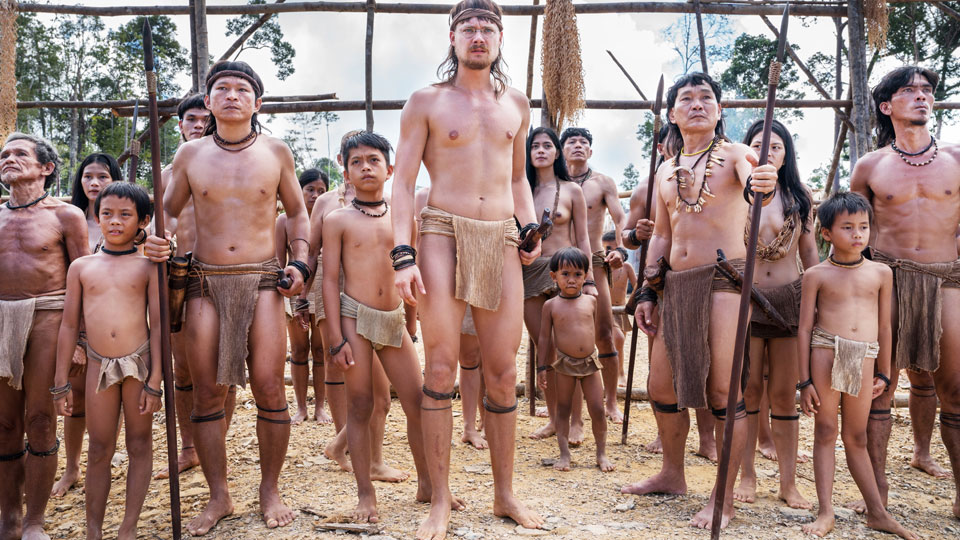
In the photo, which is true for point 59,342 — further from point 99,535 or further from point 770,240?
point 770,240

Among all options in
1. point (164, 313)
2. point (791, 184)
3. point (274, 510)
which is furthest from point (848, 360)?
point (164, 313)

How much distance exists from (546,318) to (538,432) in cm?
101

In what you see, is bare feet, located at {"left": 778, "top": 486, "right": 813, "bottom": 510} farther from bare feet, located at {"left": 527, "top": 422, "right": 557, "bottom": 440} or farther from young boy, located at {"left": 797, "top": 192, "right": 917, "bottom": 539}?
bare feet, located at {"left": 527, "top": 422, "right": 557, "bottom": 440}

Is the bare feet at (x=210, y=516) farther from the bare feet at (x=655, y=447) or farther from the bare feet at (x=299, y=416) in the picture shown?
the bare feet at (x=655, y=447)

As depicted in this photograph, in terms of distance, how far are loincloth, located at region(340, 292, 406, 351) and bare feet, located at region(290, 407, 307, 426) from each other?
2367 millimetres

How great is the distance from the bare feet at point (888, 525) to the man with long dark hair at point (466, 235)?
1.70m

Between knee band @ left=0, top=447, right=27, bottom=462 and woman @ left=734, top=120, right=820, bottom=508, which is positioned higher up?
woman @ left=734, top=120, right=820, bottom=508

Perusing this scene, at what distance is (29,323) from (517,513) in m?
2.75

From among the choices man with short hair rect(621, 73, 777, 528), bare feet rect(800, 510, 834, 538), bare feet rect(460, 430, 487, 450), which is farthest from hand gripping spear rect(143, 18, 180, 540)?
Answer: bare feet rect(800, 510, 834, 538)

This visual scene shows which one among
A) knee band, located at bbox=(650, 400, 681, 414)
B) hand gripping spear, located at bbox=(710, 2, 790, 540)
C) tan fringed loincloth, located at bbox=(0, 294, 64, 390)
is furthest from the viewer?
knee band, located at bbox=(650, 400, 681, 414)

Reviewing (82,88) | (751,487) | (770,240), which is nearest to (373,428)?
(751,487)

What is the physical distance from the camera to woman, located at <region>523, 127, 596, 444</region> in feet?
16.8

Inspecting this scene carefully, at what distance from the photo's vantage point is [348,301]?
3.65 m

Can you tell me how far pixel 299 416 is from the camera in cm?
570
